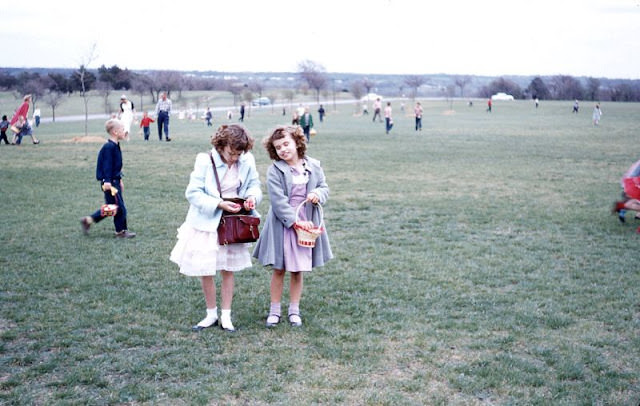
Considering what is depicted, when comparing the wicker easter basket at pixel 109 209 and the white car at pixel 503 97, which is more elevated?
the white car at pixel 503 97

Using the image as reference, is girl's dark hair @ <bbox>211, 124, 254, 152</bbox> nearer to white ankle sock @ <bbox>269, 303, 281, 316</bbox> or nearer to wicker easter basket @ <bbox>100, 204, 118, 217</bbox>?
white ankle sock @ <bbox>269, 303, 281, 316</bbox>

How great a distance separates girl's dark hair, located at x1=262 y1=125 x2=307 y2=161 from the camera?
5426 mm

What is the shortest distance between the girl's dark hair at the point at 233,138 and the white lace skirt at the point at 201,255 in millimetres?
744

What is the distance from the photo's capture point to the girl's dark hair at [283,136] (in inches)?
214

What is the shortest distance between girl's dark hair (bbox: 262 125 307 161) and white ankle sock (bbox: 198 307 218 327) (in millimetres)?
1485

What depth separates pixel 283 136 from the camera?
5.42 metres

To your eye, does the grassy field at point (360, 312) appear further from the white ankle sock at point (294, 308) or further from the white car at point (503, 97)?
the white car at point (503, 97)

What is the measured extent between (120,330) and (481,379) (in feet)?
10.1

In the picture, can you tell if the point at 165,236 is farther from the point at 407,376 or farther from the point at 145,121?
the point at 145,121

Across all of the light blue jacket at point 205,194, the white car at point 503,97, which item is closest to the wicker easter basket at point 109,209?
the light blue jacket at point 205,194

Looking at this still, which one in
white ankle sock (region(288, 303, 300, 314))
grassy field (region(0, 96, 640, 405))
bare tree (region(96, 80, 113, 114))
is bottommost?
Result: grassy field (region(0, 96, 640, 405))

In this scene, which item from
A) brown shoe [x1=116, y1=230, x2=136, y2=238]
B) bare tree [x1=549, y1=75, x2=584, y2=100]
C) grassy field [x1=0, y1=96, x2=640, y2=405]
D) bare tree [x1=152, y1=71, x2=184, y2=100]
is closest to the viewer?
grassy field [x1=0, y1=96, x2=640, y2=405]

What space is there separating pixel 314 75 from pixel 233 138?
108972 millimetres

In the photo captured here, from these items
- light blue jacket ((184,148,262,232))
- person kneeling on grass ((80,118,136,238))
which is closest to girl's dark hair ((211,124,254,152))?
light blue jacket ((184,148,262,232))
